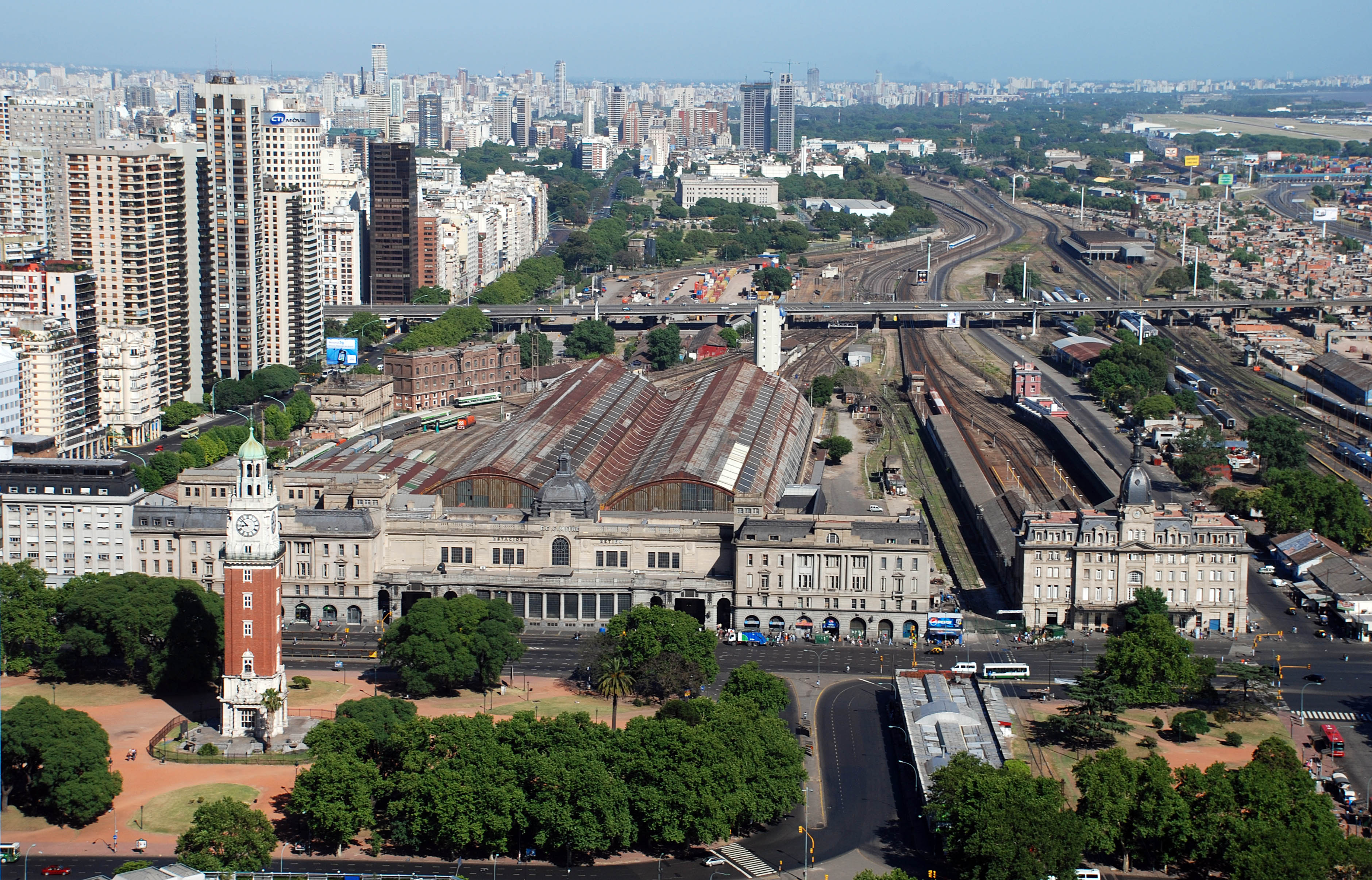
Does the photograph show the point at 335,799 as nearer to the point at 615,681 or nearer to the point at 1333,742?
the point at 615,681

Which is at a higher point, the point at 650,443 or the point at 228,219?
the point at 228,219

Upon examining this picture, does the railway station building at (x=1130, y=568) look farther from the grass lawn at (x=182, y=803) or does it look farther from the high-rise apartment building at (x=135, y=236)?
the high-rise apartment building at (x=135, y=236)

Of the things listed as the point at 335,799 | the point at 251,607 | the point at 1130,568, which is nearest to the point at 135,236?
the point at 251,607

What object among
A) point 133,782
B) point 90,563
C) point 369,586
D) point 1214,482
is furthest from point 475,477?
point 1214,482

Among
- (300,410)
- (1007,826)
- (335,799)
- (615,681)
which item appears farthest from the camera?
(300,410)

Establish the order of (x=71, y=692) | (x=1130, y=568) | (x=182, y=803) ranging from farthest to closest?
1. (x=1130, y=568)
2. (x=71, y=692)
3. (x=182, y=803)

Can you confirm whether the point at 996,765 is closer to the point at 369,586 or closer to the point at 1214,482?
the point at 369,586

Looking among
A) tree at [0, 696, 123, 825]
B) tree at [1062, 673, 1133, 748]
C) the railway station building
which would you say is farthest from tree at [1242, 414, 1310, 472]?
tree at [0, 696, 123, 825]
